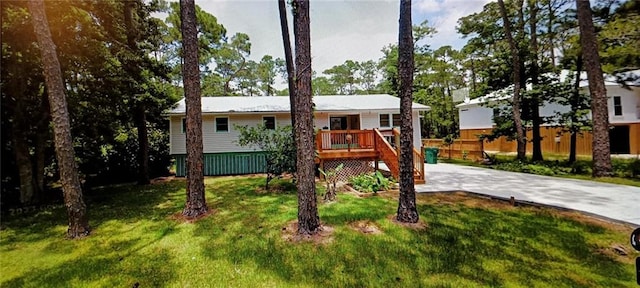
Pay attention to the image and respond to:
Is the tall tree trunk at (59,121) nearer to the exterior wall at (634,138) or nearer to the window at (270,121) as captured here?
the window at (270,121)

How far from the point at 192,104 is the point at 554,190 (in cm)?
976

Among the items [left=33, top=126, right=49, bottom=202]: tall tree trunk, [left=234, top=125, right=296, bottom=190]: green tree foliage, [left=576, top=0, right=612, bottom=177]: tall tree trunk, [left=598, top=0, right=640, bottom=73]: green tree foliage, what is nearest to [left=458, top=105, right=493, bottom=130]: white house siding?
[left=598, top=0, right=640, bottom=73]: green tree foliage

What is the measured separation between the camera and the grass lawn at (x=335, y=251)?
11.8 feet

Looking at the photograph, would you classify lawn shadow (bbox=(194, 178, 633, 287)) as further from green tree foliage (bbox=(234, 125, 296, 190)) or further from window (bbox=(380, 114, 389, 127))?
window (bbox=(380, 114, 389, 127))

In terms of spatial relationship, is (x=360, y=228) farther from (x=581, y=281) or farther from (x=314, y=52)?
(x=314, y=52)

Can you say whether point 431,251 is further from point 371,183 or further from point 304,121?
point 371,183

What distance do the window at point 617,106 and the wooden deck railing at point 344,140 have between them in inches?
679

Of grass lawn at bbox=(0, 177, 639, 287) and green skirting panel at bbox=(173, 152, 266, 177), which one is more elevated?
green skirting panel at bbox=(173, 152, 266, 177)

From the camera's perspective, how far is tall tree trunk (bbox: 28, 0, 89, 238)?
523 centimetres

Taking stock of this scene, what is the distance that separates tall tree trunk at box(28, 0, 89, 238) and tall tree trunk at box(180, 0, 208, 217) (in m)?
2.01

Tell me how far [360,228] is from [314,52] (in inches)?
144

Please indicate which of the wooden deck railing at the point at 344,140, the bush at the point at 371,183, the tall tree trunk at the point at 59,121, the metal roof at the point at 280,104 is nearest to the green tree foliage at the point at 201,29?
the metal roof at the point at 280,104

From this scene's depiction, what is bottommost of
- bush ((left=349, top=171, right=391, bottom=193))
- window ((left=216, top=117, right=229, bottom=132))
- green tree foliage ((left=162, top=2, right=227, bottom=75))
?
bush ((left=349, top=171, right=391, bottom=193))

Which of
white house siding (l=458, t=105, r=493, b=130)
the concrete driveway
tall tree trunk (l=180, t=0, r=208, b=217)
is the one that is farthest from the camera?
white house siding (l=458, t=105, r=493, b=130)
